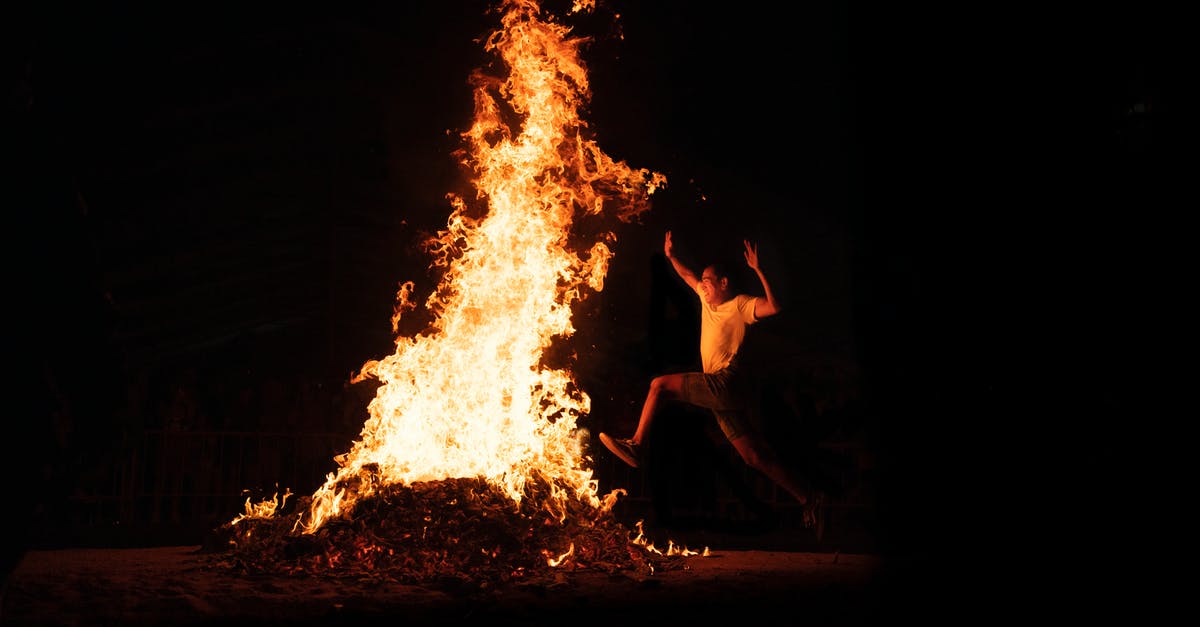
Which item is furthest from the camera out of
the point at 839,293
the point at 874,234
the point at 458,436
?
the point at 839,293

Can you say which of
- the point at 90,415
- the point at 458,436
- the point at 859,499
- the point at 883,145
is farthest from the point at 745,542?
the point at 90,415

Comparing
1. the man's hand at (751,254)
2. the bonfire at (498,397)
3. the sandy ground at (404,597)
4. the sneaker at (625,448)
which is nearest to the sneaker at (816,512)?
the bonfire at (498,397)

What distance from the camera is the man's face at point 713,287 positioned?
9117 mm

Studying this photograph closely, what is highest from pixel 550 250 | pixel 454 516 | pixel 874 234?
pixel 874 234

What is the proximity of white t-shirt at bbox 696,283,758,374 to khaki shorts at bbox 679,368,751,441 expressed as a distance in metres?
0.13

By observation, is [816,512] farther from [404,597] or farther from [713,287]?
[404,597]

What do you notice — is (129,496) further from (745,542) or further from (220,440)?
(745,542)

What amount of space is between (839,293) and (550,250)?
8116 millimetres

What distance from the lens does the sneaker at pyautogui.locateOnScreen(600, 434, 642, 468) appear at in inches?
348

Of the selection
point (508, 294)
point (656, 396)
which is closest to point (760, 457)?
point (656, 396)

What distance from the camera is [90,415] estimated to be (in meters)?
6.39

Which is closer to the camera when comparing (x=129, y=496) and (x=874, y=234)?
(x=129, y=496)

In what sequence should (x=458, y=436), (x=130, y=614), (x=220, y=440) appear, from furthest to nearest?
(x=220, y=440)
(x=458, y=436)
(x=130, y=614)

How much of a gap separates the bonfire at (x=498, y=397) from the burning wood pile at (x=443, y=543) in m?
0.01
